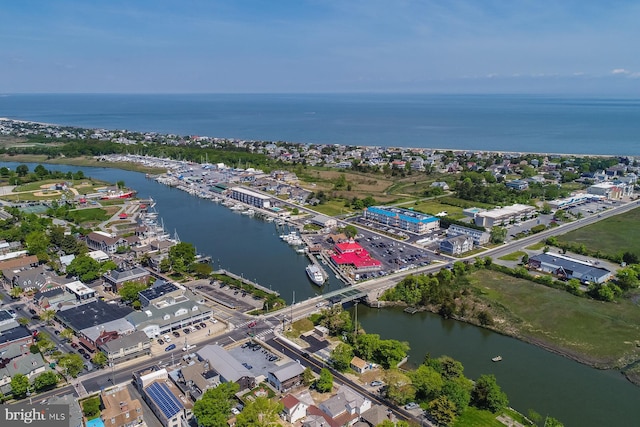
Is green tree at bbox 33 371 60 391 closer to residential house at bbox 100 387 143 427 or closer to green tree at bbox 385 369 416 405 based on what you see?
residential house at bbox 100 387 143 427

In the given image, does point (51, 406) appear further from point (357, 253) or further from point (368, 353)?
point (357, 253)

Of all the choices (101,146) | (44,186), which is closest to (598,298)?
(44,186)

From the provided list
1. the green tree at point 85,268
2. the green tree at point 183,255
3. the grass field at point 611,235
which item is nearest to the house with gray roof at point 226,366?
the green tree at point 183,255

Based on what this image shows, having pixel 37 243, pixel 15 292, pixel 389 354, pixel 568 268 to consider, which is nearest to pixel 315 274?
pixel 389 354

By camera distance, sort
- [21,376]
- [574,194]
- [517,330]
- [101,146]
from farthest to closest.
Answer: [101,146], [574,194], [517,330], [21,376]

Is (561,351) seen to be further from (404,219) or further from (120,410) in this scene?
(120,410)

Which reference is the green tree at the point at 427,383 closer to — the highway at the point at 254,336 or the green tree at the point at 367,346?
the highway at the point at 254,336

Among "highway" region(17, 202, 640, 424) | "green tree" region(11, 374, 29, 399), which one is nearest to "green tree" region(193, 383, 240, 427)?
"highway" region(17, 202, 640, 424)
